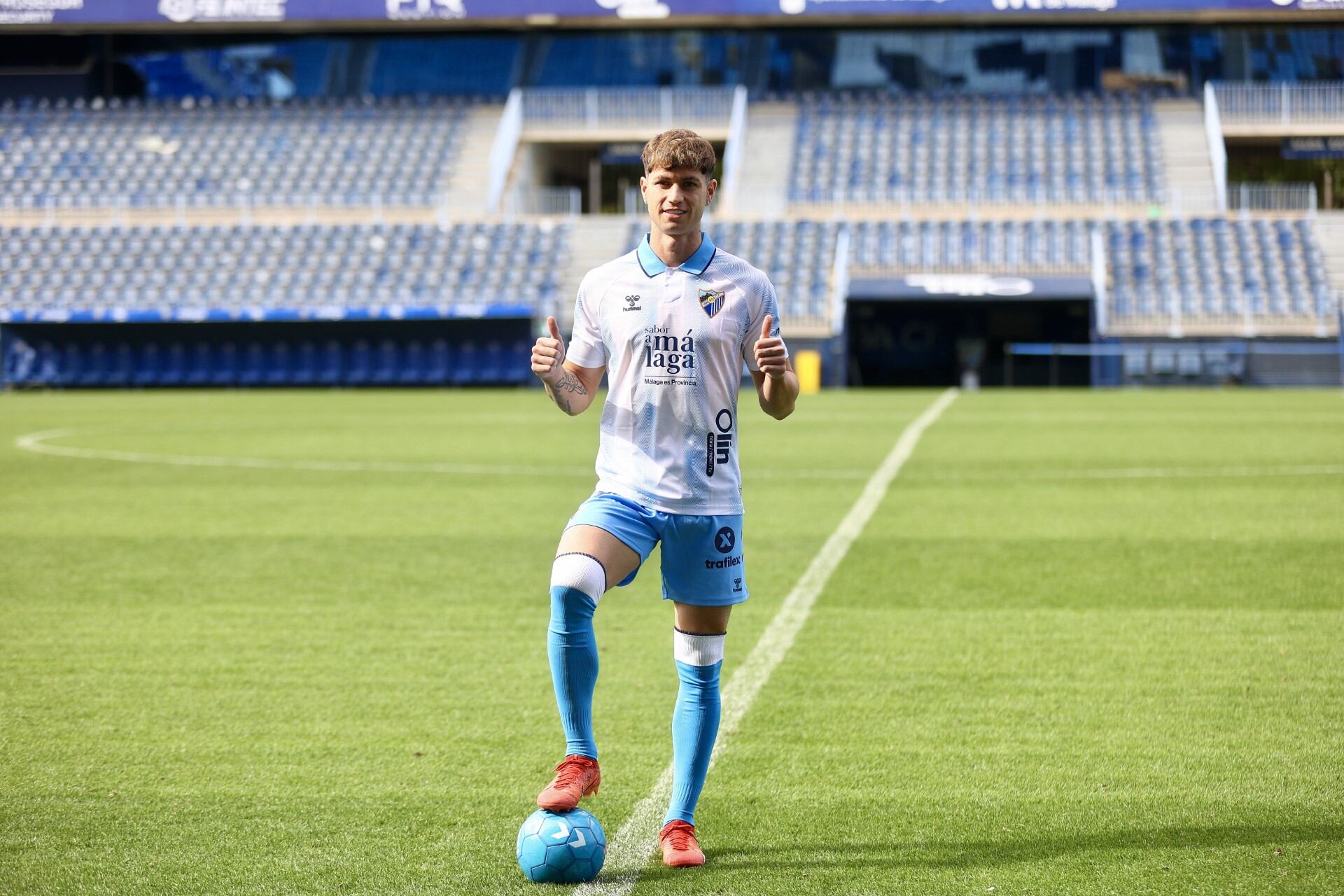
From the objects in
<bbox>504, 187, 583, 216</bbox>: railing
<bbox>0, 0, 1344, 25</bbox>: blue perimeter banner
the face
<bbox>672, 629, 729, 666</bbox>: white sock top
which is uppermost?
<bbox>0, 0, 1344, 25</bbox>: blue perimeter banner

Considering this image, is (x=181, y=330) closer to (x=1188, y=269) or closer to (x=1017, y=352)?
(x=1017, y=352)

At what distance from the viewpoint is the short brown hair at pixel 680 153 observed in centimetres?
378

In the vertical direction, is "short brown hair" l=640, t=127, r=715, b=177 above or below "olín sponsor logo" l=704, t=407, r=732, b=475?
above

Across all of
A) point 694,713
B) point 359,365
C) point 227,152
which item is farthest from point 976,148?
point 694,713

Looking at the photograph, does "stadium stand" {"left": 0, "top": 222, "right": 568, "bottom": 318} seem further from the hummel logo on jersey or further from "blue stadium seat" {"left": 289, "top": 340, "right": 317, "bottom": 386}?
the hummel logo on jersey

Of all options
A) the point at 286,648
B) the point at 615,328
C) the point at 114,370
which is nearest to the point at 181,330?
the point at 114,370

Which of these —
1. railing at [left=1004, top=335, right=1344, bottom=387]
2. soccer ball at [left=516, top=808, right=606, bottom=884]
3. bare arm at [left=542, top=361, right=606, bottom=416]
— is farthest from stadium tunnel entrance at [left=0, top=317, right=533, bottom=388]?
soccer ball at [left=516, top=808, right=606, bottom=884]

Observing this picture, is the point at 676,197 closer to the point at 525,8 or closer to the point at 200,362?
the point at 200,362

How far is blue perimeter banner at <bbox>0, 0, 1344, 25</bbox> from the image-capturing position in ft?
118

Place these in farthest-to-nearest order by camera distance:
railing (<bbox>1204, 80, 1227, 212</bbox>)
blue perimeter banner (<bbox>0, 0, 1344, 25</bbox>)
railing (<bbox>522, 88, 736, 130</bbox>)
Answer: railing (<bbox>522, 88, 736, 130</bbox>) < blue perimeter banner (<bbox>0, 0, 1344, 25</bbox>) < railing (<bbox>1204, 80, 1227, 212</bbox>)

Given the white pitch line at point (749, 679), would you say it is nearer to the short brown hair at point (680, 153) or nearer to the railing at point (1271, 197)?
the short brown hair at point (680, 153)

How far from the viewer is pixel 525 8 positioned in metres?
37.2

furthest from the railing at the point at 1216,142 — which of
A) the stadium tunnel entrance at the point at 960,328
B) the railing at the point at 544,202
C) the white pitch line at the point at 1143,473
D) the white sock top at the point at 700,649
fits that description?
A: the white sock top at the point at 700,649

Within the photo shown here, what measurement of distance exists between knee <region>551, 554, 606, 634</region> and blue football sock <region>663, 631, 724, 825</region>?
33 centimetres
